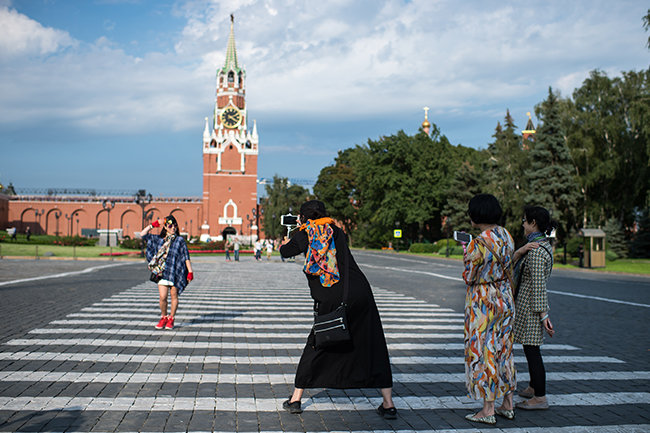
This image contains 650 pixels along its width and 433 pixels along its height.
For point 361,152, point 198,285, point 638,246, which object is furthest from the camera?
point 361,152

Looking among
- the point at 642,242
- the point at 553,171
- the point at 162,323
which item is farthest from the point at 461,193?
the point at 162,323

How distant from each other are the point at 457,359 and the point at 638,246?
38983 millimetres

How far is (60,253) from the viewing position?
36.0 meters

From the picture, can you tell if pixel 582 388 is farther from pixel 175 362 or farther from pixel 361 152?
pixel 361 152

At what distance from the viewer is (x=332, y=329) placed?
14.0ft

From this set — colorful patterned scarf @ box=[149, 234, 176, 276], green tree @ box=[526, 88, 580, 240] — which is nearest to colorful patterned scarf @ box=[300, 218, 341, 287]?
colorful patterned scarf @ box=[149, 234, 176, 276]

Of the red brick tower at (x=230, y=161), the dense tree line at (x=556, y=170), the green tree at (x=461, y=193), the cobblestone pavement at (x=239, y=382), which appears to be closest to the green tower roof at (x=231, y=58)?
the red brick tower at (x=230, y=161)

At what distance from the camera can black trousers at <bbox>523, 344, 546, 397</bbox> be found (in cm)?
486

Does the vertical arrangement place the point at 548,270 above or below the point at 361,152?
below

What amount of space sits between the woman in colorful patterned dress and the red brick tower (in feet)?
263

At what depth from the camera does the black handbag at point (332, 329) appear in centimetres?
427

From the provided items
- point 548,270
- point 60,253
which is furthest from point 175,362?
point 60,253

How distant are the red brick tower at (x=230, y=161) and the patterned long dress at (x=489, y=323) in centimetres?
8007

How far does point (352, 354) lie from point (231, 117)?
87.2m
